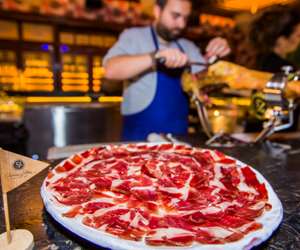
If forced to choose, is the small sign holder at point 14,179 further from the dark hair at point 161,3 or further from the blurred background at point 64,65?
the blurred background at point 64,65

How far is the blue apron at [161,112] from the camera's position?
7.43 ft

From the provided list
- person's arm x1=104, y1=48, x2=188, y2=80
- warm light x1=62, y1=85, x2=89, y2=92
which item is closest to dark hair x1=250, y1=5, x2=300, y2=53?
person's arm x1=104, y1=48, x2=188, y2=80

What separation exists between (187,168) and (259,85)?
0.80 m

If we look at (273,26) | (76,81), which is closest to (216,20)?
(76,81)

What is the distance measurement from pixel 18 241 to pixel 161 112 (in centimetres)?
169

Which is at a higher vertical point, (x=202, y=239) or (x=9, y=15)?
(x=9, y=15)

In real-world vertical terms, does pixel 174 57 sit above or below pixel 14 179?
above

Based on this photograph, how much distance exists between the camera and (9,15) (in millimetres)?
5164

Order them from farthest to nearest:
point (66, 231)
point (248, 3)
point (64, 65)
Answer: point (64, 65) → point (248, 3) → point (66, 231)

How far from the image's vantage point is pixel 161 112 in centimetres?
228

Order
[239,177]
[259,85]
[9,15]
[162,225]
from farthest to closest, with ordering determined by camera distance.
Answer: [9,15] < [259,85] < [239,177] < [162,225]

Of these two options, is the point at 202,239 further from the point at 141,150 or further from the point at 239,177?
the point at 141,150

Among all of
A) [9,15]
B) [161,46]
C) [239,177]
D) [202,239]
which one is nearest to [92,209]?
[202,239]

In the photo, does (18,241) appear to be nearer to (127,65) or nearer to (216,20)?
(127,65)
